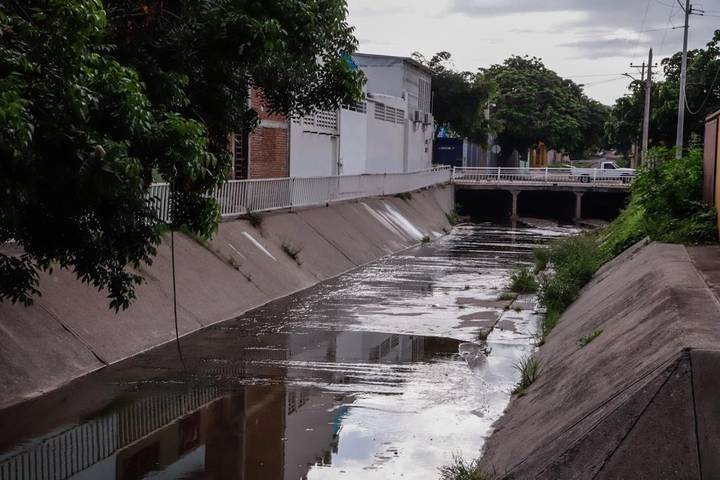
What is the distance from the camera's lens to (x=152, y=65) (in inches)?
379

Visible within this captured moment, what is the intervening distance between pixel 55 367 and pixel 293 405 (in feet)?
9.74

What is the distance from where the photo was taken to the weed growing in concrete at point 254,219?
73.4ft

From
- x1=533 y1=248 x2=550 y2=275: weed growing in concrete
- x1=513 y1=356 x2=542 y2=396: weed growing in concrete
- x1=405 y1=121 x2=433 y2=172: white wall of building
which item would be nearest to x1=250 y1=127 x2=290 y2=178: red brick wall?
x1=533 y1=248 x2=550 y2=275: weed growing in concrete

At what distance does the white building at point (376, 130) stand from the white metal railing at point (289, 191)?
1386 mm

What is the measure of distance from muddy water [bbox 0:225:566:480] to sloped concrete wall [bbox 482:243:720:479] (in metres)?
0.82

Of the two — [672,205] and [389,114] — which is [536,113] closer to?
[389,114]

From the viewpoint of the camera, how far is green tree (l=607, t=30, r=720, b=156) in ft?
149

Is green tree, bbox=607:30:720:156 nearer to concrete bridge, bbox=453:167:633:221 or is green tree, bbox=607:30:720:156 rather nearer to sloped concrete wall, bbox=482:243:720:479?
concrete bridge, bbox=453:167:633:221

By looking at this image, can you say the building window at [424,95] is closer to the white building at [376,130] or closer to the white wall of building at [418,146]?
the white building at [376,130]

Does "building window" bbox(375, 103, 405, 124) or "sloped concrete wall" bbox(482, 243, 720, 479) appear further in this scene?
"building window" bbox(375, 103, 405, 124)

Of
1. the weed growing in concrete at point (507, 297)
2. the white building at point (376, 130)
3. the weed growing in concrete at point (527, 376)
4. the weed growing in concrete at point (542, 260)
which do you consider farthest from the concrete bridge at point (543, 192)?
the weed growing in concrete at point (527, 376)

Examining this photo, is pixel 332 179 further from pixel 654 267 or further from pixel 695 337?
pixel 695 337

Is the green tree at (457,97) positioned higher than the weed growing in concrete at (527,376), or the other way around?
the green tree at (457,97)

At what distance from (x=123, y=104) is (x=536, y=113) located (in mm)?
70055
